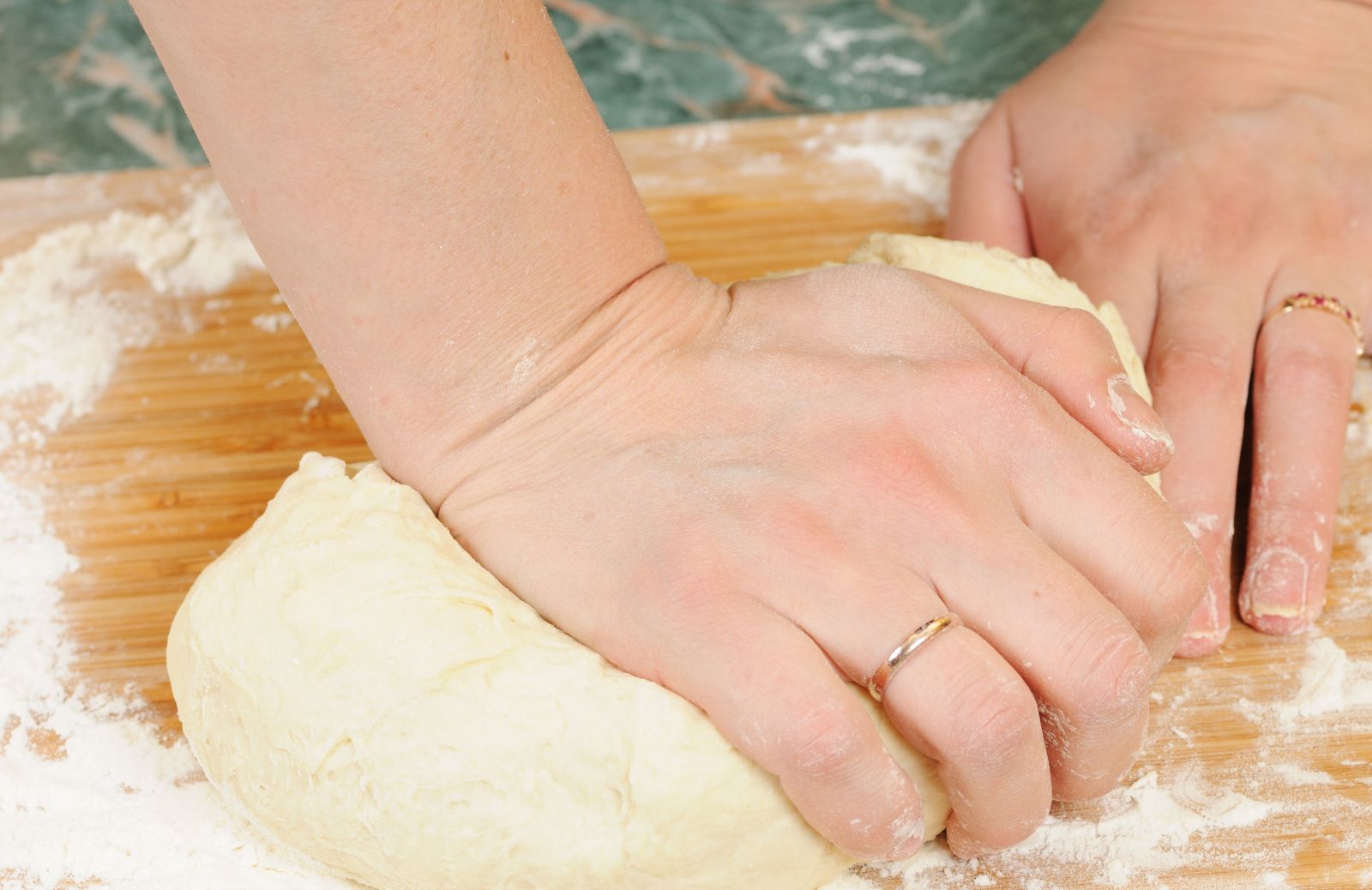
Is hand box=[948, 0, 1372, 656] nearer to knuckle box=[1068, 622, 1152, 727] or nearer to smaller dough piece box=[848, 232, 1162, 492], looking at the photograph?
smaller dough piece box=[848, 232, 1162, 492]

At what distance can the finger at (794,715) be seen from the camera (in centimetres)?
89

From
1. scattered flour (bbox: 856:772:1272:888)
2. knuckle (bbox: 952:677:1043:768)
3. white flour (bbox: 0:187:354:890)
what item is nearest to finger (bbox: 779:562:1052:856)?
knuckle (bbox: 952:677:1043:768)

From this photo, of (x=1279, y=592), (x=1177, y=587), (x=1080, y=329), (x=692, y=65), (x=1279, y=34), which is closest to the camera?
(x=1177, y=587)

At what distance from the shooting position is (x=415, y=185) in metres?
0.97

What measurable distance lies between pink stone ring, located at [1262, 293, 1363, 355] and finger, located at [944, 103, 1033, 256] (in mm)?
356

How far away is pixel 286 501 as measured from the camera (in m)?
1.11

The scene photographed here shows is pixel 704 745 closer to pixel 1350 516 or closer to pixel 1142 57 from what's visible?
pixel 1350 516

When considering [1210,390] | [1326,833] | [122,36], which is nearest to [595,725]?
[1326,833]

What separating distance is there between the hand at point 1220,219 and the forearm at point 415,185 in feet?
2.15

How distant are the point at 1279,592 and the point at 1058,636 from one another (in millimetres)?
430

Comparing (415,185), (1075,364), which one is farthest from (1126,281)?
(415,185)

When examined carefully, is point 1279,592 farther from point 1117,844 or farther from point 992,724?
point 992,724

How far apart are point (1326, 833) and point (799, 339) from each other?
25.0 inches

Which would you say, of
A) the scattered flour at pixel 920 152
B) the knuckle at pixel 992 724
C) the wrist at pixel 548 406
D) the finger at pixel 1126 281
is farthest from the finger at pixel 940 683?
the scattered flour at pixel 920 152
